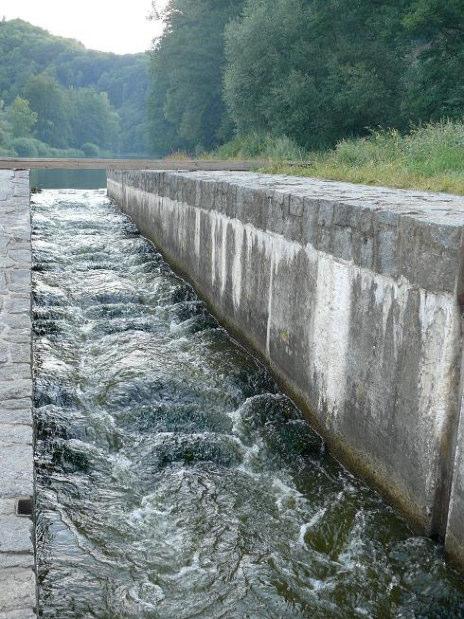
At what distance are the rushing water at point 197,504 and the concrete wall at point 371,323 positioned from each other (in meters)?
0.27

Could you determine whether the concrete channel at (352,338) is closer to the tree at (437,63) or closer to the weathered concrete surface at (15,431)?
the weathered concrete surface at (15,431)

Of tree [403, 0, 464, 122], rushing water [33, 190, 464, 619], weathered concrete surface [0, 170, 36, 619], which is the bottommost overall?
rushing water [33, 190, 464, 619]

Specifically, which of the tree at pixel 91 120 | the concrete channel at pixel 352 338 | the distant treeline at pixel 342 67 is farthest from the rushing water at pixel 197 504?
the tree at pixel 91 120

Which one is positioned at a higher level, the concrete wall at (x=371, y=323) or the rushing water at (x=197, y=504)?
the concrete wall at (x=371, y=323)

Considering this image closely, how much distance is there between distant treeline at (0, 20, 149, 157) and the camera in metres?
84.6

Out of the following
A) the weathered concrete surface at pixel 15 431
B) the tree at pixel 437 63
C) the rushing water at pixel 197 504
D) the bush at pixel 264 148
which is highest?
the tree at pixel 437 63

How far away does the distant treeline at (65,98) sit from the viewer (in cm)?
8456

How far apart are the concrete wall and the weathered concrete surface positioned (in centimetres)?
205

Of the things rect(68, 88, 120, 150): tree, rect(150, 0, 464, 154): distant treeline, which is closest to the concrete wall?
rect(150, 0, 464, 154): distant treeline

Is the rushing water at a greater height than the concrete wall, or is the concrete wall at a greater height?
the concrete wall

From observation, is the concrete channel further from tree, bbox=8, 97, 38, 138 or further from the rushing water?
tree, bbox=8, 97, 38, 138

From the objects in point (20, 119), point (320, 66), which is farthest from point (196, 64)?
point (20, 119)

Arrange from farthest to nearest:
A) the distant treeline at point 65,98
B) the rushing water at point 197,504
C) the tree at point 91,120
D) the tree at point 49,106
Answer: the tree at point 91,120, the tree at point 49,106, the distant treeline at point 65,98, the rushing water at point 197,504

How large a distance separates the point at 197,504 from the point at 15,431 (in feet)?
4.21
